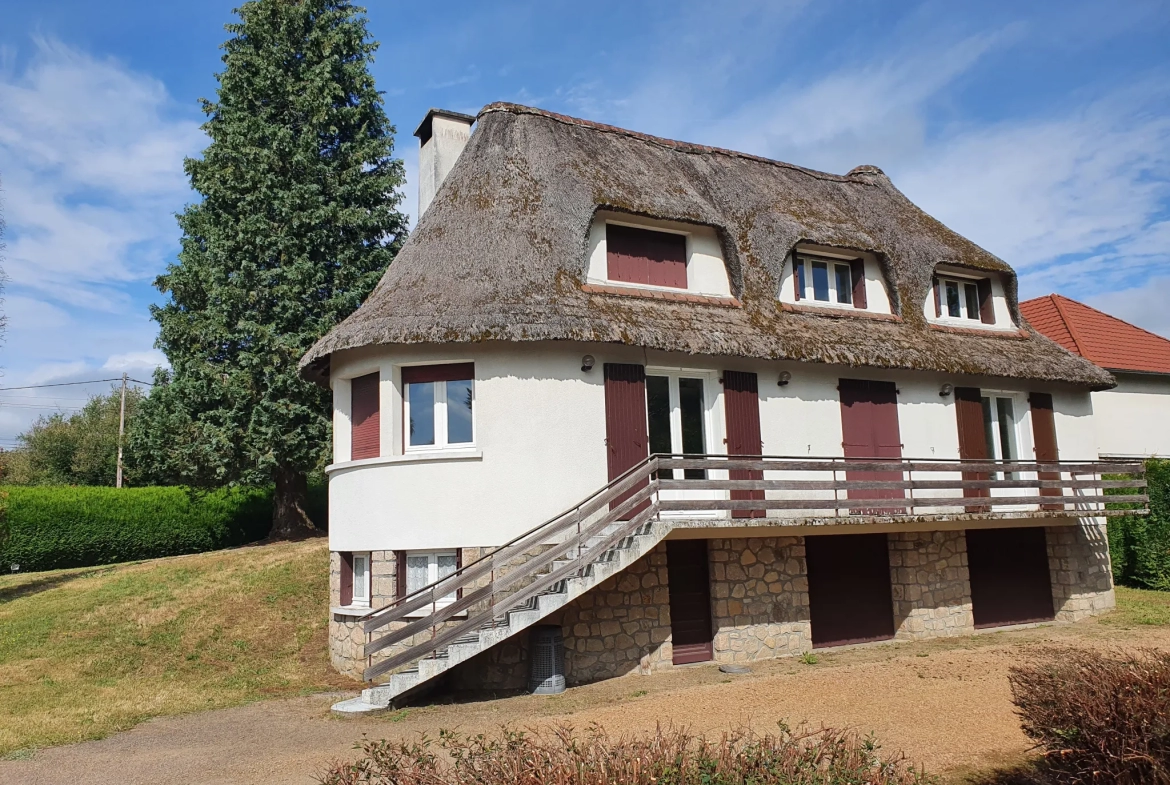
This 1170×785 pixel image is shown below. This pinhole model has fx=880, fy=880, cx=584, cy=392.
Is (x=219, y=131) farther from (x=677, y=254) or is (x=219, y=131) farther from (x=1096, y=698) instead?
(x=1096, y=698)

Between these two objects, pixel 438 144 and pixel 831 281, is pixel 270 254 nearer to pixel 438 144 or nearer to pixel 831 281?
pixel 438 144

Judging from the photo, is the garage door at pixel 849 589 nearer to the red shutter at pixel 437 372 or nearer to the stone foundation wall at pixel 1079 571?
the stone foundation wall at pixel 1079 571

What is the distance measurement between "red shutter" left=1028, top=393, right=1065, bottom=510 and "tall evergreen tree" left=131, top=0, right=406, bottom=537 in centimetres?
1616

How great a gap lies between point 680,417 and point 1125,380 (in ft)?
53.4

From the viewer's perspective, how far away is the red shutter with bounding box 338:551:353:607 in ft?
46.7

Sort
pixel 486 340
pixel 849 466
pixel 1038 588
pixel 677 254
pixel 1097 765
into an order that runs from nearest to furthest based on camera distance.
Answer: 1. pixel 1097 765
2. pixel 486 340
3. pixel 849 466
4. pixel 677 254
5. pixel 1038 588

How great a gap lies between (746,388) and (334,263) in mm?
13764

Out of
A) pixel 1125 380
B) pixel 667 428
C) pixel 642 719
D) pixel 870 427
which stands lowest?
pixel 642 719

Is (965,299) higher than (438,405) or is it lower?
higher

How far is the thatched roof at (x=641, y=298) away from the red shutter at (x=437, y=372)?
2.66ft

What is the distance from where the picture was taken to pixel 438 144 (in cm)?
1739

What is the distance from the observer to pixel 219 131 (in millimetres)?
24047

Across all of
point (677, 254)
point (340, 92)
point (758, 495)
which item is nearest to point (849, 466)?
point (758, 495)

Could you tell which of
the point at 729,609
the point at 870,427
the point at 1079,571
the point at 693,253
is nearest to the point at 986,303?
the point at 870,427
